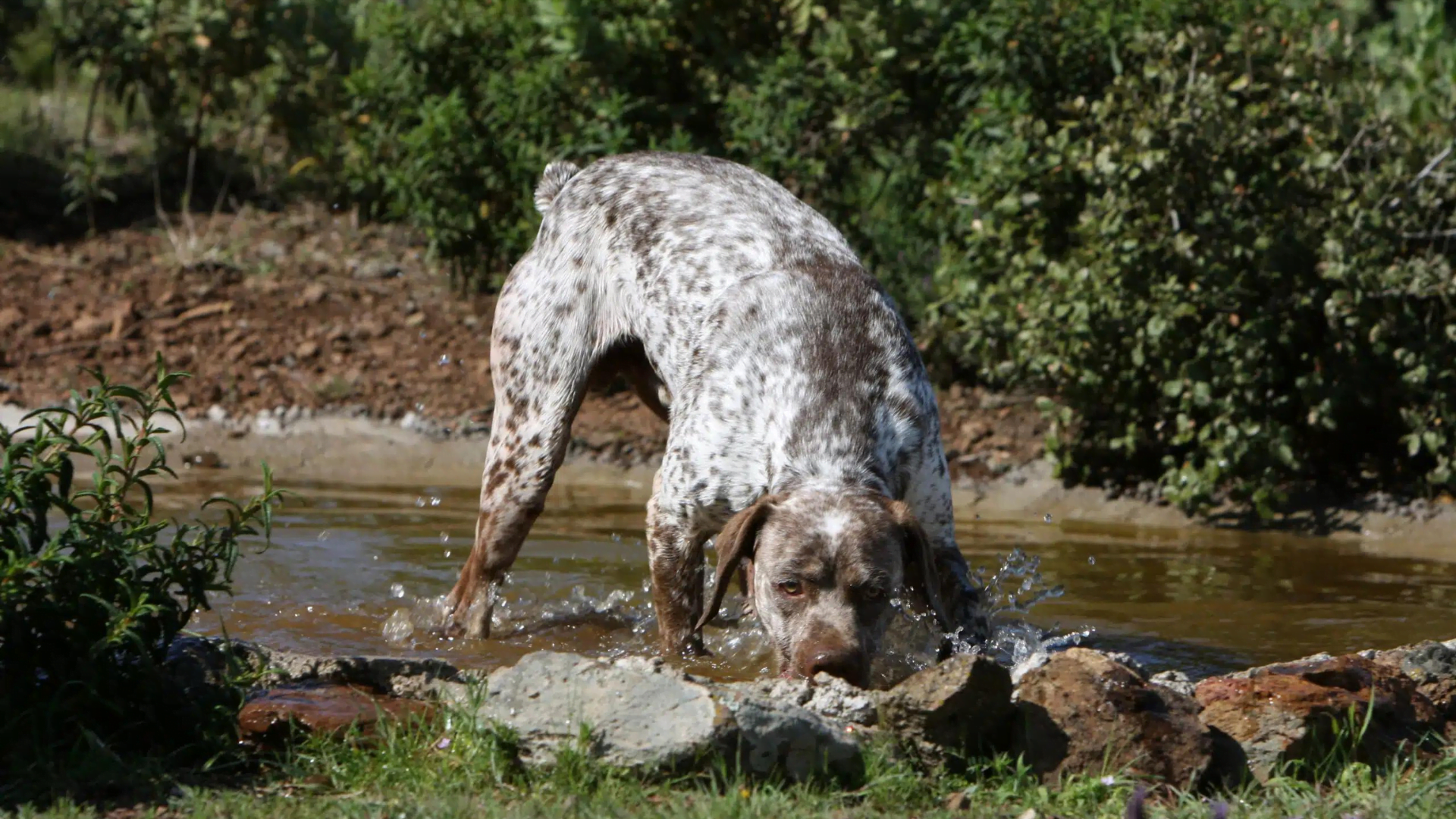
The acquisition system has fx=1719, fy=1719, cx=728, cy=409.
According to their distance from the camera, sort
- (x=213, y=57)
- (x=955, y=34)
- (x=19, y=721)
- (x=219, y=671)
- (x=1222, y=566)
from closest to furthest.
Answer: (x=19, y=721)
(x=219, y=671)
(x=1222, y=566)
(x=955, y=34)
(x=213, y=57)

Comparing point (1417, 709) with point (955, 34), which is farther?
point (955, 34)

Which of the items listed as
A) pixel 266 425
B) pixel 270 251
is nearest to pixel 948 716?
pixel 266 425

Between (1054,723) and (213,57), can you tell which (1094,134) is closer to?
(1054,723)

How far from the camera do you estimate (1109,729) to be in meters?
3.63

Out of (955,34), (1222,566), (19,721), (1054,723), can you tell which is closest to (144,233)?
(955,34)

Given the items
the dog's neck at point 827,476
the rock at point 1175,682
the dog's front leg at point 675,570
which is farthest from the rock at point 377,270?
the rock at point 1175,682

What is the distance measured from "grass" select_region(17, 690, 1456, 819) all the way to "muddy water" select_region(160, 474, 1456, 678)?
1625 millimetres

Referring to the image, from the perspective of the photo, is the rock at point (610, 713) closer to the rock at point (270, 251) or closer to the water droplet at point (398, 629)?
the water droplet at point (398, 629)

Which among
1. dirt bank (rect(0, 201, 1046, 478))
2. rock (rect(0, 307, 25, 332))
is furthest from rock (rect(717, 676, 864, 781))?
rock (rect(0, 307, 25, 332))

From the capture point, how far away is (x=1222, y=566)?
6.92 m

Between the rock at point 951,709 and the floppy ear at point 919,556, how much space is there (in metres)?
0.69

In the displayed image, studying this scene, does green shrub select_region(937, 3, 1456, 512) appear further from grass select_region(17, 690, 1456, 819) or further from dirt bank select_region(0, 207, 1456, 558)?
grass select_region(17, 690, 1456, 819)

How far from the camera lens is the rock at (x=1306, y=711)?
3.67 meters

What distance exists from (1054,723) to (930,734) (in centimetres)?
27
